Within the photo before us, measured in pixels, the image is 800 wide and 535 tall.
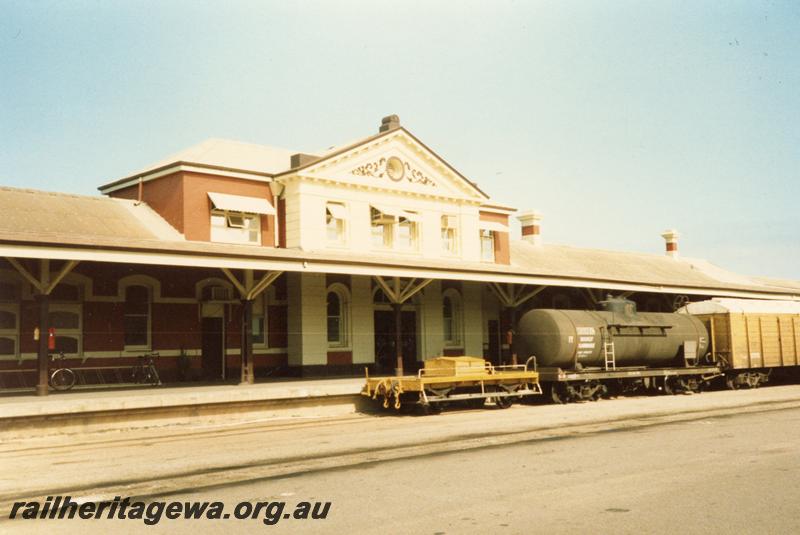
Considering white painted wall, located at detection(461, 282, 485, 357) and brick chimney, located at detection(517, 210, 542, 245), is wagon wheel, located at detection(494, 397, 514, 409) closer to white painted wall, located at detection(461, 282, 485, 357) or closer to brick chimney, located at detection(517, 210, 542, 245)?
white painted wall, located at detection(461, 282, 485, 357)

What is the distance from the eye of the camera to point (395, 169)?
27656 millimetres

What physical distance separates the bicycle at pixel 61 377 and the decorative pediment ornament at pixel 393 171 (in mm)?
11032

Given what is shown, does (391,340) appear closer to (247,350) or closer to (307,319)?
(307,319)

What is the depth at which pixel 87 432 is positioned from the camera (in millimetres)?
16516

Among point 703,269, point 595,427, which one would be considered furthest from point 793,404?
point 703,269

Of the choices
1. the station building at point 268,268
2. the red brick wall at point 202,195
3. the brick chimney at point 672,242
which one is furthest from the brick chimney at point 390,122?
the brick chimney at point 672,242

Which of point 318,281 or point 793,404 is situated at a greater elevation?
point 318,281

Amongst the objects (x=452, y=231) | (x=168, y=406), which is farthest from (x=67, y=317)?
(x=452, y=231)

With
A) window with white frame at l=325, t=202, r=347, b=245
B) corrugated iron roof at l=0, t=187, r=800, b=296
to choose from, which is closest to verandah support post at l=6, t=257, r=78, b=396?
corrugated iron roof at l=0, t=187, r=800, b=296

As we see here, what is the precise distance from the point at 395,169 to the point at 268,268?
9.37 metres

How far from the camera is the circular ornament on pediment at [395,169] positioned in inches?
1080

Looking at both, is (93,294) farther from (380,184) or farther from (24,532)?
(24,532)

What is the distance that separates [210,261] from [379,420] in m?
5.66

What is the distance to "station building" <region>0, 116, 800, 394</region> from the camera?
65.6ft
